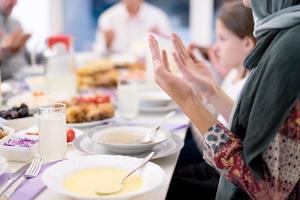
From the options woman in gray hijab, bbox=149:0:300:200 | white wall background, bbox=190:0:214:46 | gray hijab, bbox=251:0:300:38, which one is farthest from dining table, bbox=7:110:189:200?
white wall background, bbox=190:0:214:46

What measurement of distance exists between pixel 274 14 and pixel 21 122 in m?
0.90

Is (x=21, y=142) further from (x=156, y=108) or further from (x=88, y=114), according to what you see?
(x=156, y=108)

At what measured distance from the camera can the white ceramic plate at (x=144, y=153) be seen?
127 cm


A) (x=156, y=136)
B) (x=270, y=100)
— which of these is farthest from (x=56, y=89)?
(x=270, y=100)

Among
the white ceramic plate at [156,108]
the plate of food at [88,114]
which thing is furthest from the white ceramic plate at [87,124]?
the white ceramic plate at [156,108]

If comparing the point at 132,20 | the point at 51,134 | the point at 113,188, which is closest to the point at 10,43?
the point at 51,134

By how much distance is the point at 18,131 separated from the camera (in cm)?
146

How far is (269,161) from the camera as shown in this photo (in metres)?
1.01

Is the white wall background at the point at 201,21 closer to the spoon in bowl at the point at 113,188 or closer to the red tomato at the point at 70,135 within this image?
the red tomato at the point at 70,135

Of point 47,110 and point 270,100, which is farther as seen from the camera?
point 47,110

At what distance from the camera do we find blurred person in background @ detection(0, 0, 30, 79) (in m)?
2.38

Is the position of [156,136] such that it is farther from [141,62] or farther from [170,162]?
[141,62]

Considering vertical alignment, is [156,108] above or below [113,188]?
below

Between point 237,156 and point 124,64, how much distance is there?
1777mm
